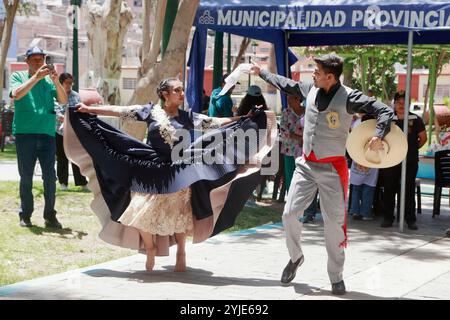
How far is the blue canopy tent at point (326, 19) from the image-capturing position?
9.76 m

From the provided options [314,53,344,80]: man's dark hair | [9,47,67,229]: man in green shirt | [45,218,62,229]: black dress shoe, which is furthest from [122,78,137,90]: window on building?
[314,53,344,80]: man's dark hair

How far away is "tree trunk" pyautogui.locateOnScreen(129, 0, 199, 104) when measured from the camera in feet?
34.0

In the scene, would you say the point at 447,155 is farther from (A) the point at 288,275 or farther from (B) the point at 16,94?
(B) the point at 16,94

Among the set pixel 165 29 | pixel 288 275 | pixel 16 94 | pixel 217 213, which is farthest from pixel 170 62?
pixel 288 275

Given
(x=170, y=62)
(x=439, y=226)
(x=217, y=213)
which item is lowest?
(x=439, y=226)

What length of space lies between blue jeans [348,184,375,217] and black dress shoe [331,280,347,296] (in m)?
4.57

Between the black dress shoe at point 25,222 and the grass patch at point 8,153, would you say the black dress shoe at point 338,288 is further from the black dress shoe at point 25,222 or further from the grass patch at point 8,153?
the grass patch at point 8,153

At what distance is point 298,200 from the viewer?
6984 millimetres

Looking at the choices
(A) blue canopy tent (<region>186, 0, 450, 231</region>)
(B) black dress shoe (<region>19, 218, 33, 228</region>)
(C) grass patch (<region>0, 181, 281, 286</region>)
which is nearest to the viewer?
(C) grass patch (<region>0, 181, 281, 286</region>)

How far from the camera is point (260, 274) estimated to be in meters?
7.64

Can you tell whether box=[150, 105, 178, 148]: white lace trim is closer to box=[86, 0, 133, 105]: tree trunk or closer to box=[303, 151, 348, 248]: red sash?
box=[303, 151, 348, 248]: red sash

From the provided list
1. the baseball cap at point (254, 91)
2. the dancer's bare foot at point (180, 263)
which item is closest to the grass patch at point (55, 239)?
the dancer's bare foot at point (180, 263)

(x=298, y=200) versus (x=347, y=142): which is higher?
(x=347, y=142)

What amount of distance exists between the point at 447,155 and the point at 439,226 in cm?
106
